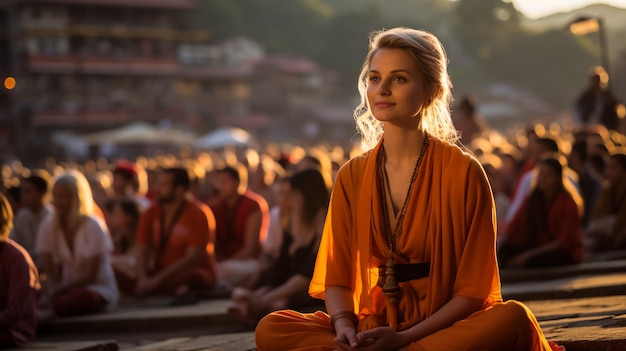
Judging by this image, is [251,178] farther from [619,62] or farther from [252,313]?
[619,62]

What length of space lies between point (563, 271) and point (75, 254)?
3628 mm

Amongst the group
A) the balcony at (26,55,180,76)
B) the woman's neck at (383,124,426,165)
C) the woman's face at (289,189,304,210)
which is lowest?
the woman's face at (289,189,304,210)

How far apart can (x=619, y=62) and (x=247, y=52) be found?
35.9 metres

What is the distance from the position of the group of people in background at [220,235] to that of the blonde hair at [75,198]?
11 millimetres

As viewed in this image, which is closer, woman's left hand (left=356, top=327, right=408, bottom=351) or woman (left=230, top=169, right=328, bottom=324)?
woman's left hand (left=356, top=327, right=408, bottom=351)

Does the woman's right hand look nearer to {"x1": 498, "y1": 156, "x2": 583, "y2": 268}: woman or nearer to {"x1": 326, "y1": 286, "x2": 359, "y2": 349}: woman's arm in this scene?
{"x1": 326, "y1": 286, "x2": 359, "y2": 349}: woman's arm

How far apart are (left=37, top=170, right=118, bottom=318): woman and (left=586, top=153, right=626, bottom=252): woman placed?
13.9ft

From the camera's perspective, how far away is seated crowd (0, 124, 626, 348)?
8.77 m

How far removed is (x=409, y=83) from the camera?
5.23 meters

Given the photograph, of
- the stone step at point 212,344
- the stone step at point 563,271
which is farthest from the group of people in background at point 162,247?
the stone step at point 563,271

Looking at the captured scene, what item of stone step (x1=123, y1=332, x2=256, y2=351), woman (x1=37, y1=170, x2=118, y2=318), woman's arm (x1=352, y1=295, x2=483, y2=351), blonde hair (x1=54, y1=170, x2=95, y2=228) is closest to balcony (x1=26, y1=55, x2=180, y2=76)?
woman (x1=37, y1=170, x2=118, y2=318)

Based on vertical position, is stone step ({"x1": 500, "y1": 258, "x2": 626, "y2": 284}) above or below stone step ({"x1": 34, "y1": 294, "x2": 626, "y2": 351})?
below

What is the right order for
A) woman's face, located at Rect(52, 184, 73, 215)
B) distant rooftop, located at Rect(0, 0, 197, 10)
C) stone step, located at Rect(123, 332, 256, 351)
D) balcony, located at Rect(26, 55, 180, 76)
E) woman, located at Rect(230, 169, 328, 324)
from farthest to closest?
1. distant rooftop, located at Rect(0, 0, 197, 10)
2. balcony, located at Rect(26, 55, 180, 76)
3. woman's face, located at Rect(52, 184, 73, 215)
4. woman, located at Rect(230, 169, 328, 324)
5. stone step, located at Rect(123, 332, 256, 351)

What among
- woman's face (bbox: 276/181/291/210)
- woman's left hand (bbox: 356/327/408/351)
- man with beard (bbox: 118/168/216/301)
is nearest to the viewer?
woman's left hand (bbox: 356/327/408/351)
